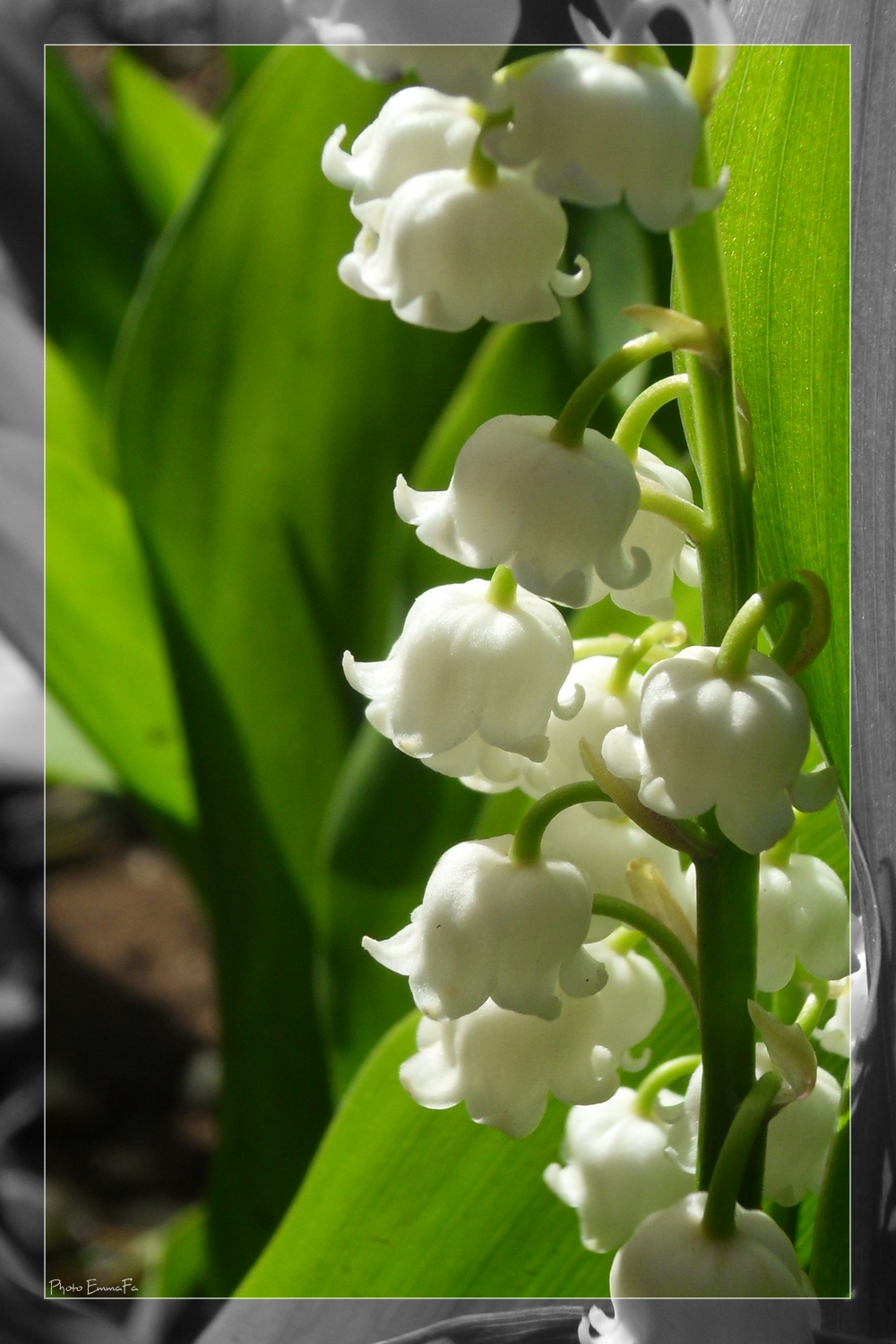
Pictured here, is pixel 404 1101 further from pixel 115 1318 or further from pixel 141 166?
pixel 141 166

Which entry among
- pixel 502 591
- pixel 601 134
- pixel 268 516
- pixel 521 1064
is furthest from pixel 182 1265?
pixel 601 134

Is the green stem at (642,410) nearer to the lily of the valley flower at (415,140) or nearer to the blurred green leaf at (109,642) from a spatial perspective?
the lily of the valley flower at (415,140)

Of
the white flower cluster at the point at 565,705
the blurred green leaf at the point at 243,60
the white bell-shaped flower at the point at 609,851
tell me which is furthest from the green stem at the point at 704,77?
the blurred green leaf at the point at 243,60

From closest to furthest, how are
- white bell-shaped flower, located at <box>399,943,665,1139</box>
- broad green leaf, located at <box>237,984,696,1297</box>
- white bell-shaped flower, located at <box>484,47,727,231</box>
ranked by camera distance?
1. white bell-shaped flower, located at <box>484,47,727,231</box>
2. white bell-shaped flower, located at <box>399,943,665,1139</box>
3. broad green leaf, located at <box>237,984,696,1297</box>

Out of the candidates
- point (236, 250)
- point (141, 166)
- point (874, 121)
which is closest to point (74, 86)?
point (141, 166)

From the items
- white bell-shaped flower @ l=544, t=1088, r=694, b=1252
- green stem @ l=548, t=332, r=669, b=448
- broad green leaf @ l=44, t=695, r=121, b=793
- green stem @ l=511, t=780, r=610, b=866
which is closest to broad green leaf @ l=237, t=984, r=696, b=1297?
white bell-shaped flower @ l=544, t=1088, r=694, b=1252

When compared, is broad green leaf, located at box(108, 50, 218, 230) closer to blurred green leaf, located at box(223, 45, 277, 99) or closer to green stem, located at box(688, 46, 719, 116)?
blurred green leaf, located at box(223, 45, 277, 99)
